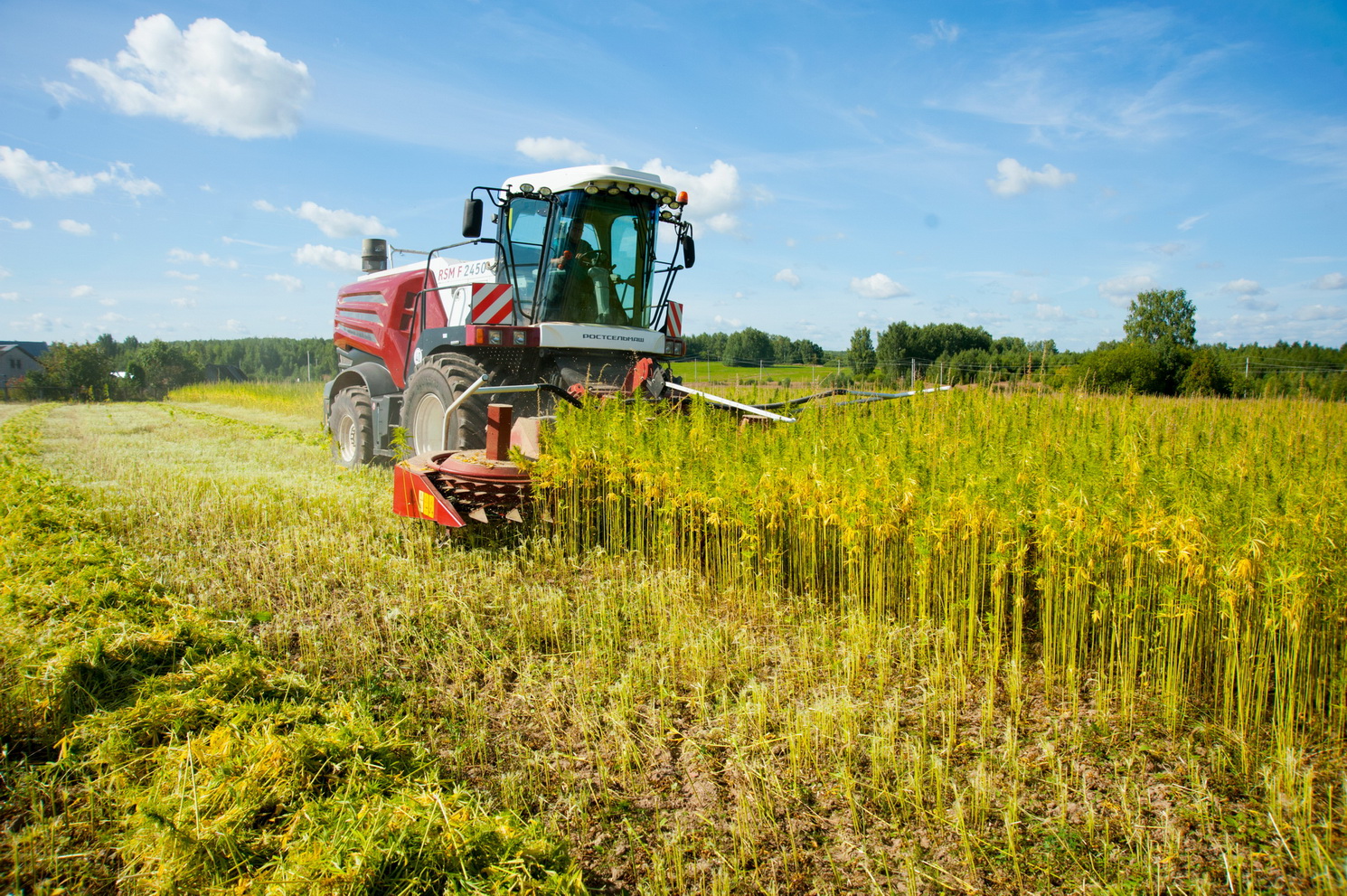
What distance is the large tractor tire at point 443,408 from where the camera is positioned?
5.66m

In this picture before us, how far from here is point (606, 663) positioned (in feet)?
10.2

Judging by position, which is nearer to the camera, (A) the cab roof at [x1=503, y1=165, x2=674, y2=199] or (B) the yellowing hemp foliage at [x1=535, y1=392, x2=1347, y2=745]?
(B) the yellowing hemp foliage at [x1=535, y1=392, x2=1347, y2=745]

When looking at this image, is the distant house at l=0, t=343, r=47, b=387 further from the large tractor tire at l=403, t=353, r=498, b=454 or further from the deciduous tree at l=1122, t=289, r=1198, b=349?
the deciduous tree at l=1122, t=289, r=1198, b=349

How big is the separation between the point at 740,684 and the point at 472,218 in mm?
4223

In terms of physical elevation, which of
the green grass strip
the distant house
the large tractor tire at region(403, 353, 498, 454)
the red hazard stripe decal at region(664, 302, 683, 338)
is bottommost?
the green grass strip

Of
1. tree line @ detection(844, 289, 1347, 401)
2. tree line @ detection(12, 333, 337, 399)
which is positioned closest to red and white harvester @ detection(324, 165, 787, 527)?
tree line @ detection(844, 289, 1347, 401)

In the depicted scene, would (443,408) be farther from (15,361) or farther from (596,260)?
(15,361)

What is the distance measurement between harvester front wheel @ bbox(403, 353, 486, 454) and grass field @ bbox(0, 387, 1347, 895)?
119cm

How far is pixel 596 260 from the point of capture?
21.2 feet

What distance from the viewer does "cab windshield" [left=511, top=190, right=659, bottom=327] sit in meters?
6.23

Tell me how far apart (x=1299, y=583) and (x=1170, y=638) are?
44 centimetres

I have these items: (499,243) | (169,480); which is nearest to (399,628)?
(499,243)

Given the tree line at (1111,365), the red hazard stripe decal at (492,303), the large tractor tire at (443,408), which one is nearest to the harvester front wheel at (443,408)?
the large tractor tire at (443,408)

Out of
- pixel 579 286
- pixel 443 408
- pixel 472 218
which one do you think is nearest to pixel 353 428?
pixel 443 408
